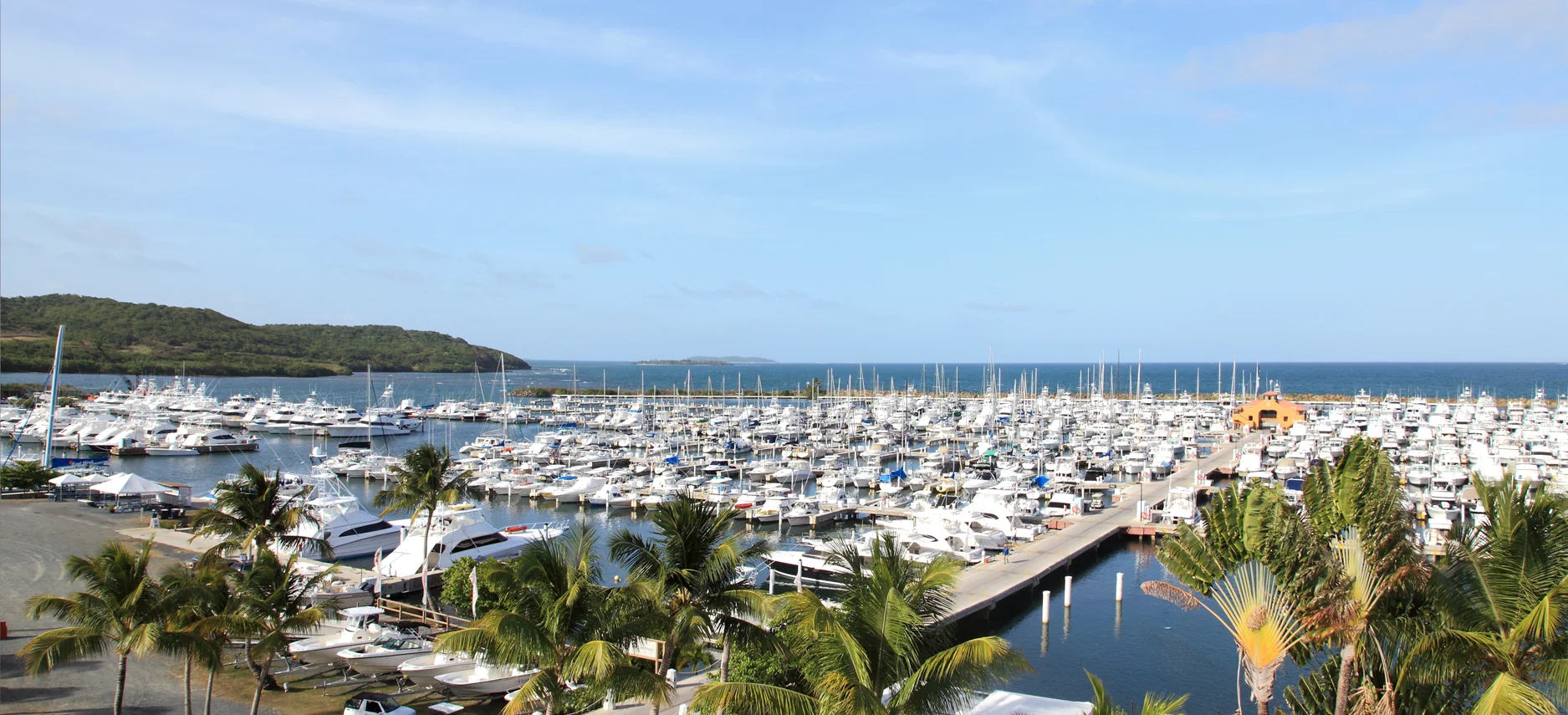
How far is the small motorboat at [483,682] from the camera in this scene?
2278 centimetres

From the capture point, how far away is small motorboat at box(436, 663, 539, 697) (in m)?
22.8

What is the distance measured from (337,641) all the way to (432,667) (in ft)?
12.4

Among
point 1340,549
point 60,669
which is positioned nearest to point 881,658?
point 1340,549

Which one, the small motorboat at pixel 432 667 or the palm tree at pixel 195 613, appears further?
the small motorboat at pixel 432 667

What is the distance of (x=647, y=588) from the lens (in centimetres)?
1405

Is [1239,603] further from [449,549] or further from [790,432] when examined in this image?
[790,432]

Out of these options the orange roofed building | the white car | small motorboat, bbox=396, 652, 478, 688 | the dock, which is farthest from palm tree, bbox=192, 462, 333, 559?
the orange roofed building

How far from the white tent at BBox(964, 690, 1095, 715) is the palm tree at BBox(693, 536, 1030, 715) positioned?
6584 mm

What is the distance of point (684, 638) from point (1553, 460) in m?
77.3

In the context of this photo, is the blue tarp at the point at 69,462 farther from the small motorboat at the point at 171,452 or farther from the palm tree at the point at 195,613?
the palm tree at the point at 195,613

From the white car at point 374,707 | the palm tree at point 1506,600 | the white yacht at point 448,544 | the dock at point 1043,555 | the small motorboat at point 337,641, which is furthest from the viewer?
the white yacht at point 448,544

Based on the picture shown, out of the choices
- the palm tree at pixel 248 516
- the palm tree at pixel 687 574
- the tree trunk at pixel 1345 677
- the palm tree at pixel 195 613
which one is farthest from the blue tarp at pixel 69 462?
the tree trunk at pixel 1345 677

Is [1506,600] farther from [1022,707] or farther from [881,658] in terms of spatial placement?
[1022,707]

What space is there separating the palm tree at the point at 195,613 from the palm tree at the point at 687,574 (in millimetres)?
8329
